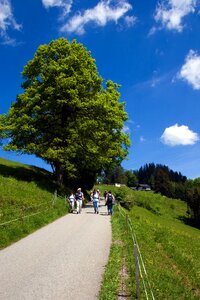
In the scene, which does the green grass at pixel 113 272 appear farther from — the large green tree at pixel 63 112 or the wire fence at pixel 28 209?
the large green tree at pixel 63 112

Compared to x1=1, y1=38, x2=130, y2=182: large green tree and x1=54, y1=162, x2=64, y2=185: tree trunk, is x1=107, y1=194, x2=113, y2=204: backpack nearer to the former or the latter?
x1=1, y1=38, x2=130, y2=182: large green tree

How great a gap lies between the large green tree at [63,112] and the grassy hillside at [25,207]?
416 cm

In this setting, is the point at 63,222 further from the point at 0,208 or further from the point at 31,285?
the point at 31,285

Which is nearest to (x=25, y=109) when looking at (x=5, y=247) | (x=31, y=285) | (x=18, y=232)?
(x=18, y=232)

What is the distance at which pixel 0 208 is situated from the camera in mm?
22562

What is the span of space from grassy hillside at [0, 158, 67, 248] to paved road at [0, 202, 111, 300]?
2.38 feet

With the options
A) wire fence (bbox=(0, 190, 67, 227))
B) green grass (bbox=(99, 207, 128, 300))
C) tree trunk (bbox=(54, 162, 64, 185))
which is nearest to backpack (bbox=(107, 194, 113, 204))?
wire fence (bbox=(0, 190, 67, 227))

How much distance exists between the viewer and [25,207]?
24.4m

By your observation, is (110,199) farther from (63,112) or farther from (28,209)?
(63,112)

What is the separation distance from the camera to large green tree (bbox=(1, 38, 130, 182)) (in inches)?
1460

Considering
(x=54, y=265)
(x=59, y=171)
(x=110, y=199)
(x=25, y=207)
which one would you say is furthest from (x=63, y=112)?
(x=54, y=265)

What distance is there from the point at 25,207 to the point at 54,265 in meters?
11.6

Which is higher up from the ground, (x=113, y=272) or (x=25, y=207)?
(x=25, y=207)

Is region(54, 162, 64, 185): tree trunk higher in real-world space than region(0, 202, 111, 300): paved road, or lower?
higher
